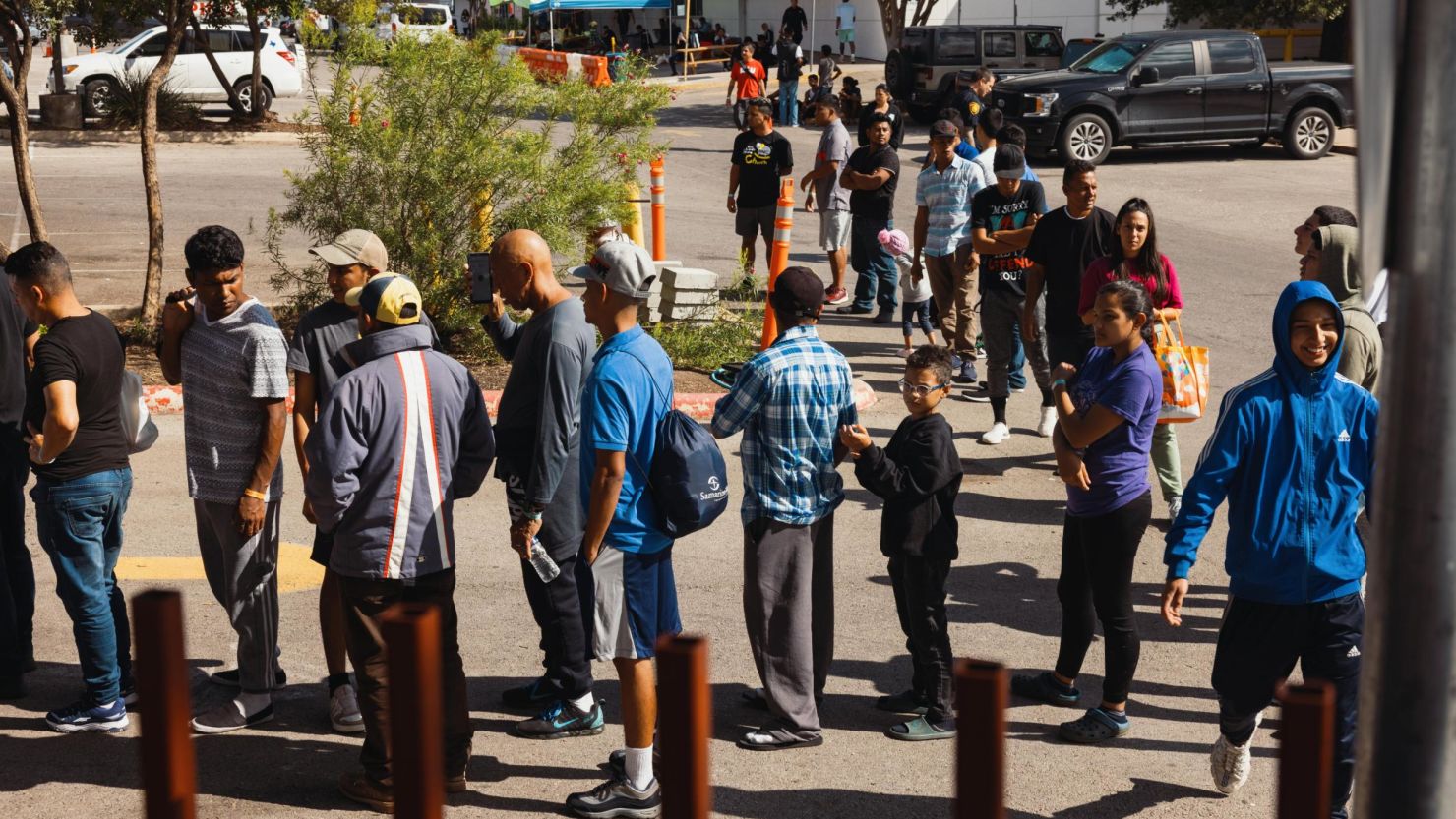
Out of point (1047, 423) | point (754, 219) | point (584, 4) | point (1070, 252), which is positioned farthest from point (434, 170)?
point (584, 4)

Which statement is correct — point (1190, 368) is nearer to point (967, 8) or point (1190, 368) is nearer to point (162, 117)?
point (162, 117)

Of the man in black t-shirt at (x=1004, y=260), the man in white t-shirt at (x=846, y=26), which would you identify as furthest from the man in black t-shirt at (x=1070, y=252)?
the man in white t-shirt at (x=846, y=26)

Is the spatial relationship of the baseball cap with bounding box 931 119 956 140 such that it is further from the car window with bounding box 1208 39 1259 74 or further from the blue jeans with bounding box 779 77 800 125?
the blue jeans with bounding box 779 77 800 125

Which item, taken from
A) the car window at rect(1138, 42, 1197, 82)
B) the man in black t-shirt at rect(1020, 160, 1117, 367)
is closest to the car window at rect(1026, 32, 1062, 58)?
the car window at rect(1138, 42, 1197, 82)

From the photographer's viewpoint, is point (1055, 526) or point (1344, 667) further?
point (1055, 526)

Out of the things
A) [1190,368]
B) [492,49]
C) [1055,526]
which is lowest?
[1055,526]

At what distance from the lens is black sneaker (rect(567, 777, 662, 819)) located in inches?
196

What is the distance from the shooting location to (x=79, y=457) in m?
5.47

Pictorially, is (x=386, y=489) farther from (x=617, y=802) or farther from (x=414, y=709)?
(x=414, y=709)

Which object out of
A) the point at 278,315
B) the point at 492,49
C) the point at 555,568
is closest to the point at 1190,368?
the point at 555,568

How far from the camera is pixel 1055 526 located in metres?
8.19

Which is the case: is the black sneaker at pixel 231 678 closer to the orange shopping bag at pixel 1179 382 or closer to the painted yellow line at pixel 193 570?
the painted yellow line at pixel 193 570

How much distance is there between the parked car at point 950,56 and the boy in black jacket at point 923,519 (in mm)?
23288

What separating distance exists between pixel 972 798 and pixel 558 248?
9331 mm
